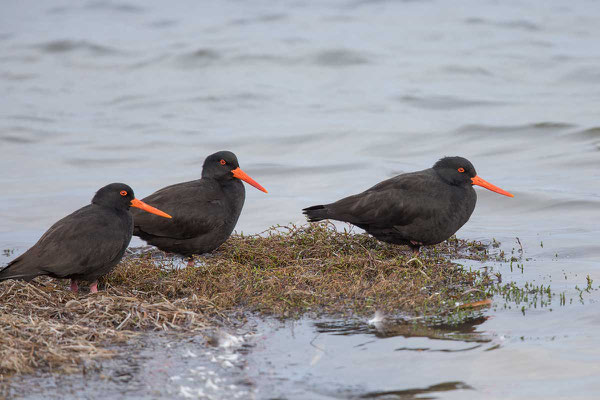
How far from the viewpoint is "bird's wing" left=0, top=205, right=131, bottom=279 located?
6977mm

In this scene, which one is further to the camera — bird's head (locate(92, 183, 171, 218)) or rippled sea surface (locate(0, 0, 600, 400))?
bird's head (locate(92, 183, 171, 218))

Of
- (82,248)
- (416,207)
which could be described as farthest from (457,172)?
(82,248)

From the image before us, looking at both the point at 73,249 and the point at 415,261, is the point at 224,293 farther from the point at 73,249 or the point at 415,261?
the point at 415,261

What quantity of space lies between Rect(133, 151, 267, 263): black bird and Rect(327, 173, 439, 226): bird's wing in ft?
3.81

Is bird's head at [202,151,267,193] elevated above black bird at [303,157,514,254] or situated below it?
above

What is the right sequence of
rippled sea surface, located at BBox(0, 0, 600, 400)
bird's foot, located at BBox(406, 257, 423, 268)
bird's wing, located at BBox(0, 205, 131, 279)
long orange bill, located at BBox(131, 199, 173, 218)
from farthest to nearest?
1. long orange bill, located at BBox(131, 199, 173, 218)
2. bird's foot, located at BBox(406, 257, 423, 268)
3. bird's wing, located at BBox(0, 205, 131, 279)
4. rippled sea surface, located at BBox(0, 0, 600, 400)

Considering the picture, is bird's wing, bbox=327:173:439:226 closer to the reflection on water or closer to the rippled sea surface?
the rippled sea surface

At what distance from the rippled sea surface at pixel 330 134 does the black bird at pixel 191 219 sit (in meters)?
2.15

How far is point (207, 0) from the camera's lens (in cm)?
3459

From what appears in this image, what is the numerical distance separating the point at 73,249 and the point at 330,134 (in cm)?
1245

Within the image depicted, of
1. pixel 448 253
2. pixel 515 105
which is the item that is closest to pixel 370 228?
pixel 448 253

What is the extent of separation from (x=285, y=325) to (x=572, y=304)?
267 centimetres

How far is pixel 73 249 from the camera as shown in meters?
7.12

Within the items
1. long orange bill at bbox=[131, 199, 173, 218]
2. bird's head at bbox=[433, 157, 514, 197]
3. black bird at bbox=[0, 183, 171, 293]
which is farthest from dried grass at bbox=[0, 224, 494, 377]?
bird's head at bbox=[433, 157, 514, 197]
